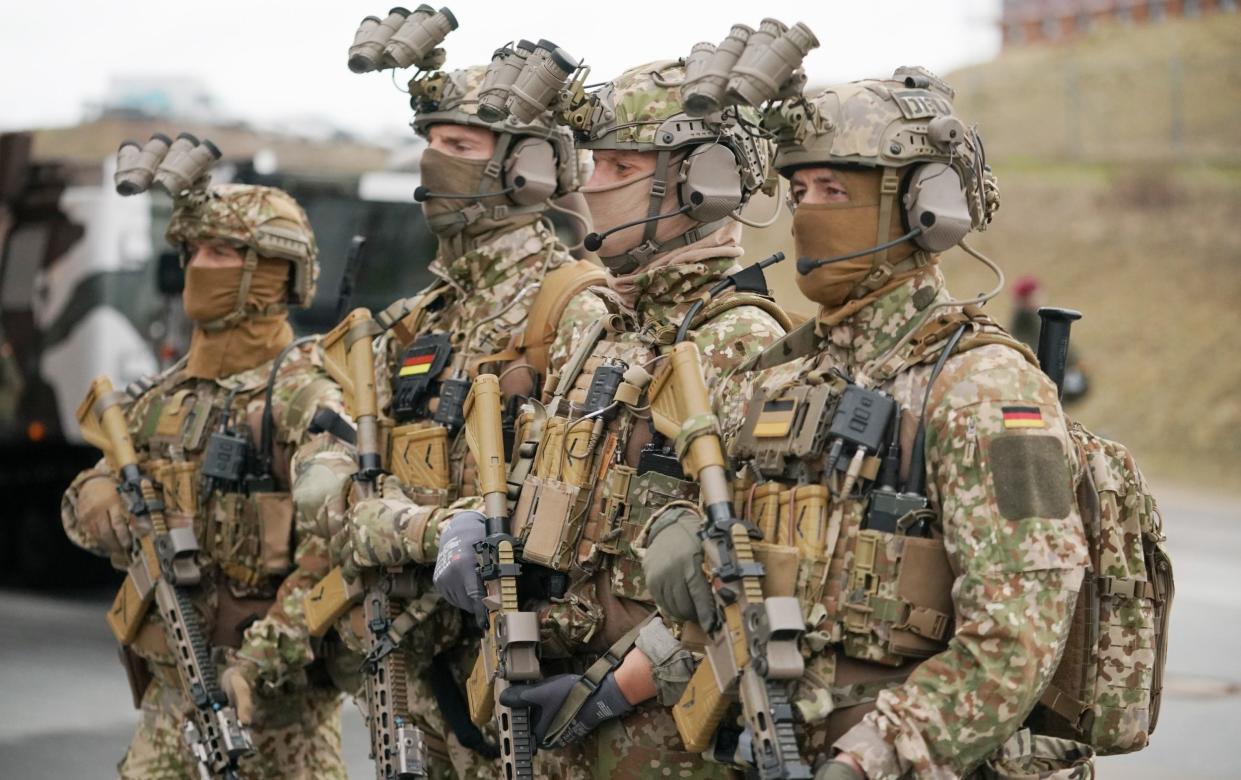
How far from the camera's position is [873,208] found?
372 centimetres

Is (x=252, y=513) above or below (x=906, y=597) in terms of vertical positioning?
above

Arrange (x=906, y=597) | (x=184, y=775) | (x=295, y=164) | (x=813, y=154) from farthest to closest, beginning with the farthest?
1. (x=295, y=164)
2. (x=184, y=775)
3. (x=813, y=154)
4. (x=906, y=597)

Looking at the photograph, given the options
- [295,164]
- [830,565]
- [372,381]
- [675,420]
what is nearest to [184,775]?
[372,381]

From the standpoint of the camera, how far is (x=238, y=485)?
606 cm

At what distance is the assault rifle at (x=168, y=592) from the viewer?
5.73 meters

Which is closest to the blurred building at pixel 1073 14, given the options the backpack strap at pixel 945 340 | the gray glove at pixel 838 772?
the backpack strap at pixel 945 340

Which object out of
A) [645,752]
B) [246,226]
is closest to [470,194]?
[246,226]

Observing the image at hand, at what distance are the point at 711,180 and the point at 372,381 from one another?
57.5 inches

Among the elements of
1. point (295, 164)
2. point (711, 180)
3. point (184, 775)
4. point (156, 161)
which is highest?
point (295, 164)

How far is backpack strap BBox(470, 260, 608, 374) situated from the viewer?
208 inches

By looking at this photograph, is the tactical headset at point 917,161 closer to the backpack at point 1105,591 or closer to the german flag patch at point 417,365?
the backpack at point 1105,591

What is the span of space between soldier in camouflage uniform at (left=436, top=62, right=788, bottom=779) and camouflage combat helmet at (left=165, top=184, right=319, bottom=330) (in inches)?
72.1

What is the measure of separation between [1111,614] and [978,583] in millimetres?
380

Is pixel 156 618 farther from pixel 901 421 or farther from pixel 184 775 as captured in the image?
pixel 901 421
